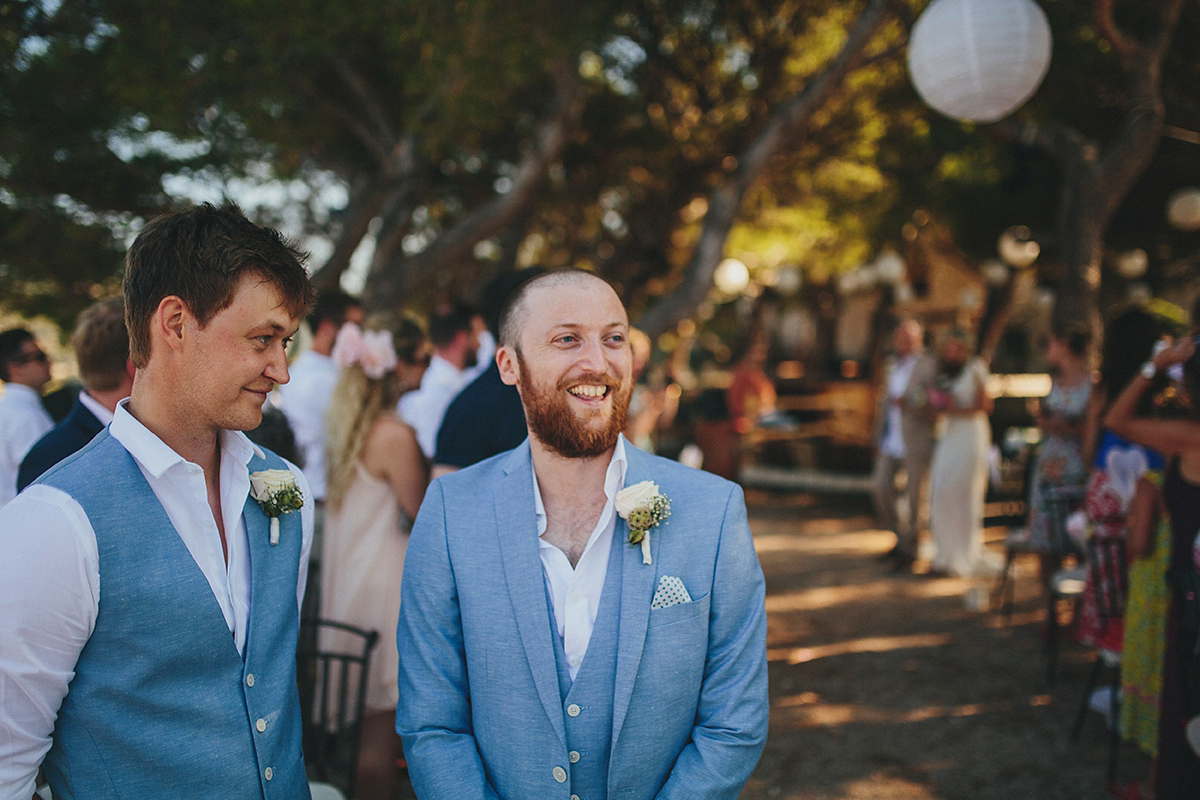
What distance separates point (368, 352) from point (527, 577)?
1.70 m

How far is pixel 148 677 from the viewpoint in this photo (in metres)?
1.42

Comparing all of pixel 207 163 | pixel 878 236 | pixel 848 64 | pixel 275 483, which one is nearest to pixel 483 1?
pixel 848 64

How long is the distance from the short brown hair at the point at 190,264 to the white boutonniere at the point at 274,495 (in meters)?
0.35

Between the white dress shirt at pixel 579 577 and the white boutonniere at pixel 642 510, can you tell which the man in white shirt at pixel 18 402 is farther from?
the white boutonniere at pixel 642 510

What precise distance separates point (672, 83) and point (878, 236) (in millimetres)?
5932

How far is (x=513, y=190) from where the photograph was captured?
7.73 metres

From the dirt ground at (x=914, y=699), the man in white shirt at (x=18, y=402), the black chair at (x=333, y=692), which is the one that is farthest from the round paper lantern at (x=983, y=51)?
the man in white shirt at (x=18, y=402)

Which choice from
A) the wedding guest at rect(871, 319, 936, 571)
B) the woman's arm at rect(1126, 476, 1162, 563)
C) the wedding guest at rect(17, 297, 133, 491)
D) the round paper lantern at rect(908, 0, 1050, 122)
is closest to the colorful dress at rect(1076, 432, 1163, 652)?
the woman's arm at rect(1126, 476, 1162, 563)

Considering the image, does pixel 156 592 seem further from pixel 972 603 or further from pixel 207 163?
pixel 207 163

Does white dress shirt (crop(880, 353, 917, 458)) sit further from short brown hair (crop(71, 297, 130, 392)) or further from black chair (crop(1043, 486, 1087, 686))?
short brown hair (crop(71, 297, 130, 392))

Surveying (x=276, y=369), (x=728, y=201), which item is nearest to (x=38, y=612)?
(x=276, y=369)

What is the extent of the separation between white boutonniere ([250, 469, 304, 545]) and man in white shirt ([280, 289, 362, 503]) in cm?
182

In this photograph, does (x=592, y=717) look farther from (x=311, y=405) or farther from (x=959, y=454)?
(x=959, y=454)

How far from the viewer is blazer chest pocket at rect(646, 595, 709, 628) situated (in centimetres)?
176
